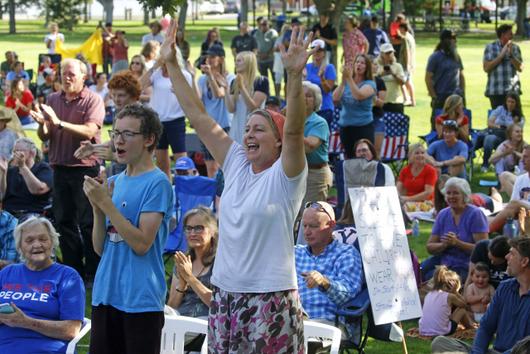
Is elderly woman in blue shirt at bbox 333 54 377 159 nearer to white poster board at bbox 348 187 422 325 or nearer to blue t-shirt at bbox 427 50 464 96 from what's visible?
blue t-shirt at bbox 427 50 464 96

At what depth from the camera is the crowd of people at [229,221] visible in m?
4.38

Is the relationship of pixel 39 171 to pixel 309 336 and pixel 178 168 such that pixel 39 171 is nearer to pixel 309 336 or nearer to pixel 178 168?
pixel 178 168

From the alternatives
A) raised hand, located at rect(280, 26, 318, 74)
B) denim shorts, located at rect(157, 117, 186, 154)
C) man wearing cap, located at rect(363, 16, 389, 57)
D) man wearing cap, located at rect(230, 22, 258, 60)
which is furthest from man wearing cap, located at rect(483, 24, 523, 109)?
raised hand, located at rect(280, 26, 318, 74)

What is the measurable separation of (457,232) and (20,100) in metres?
12.5

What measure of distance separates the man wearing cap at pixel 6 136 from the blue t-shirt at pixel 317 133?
9.69ft

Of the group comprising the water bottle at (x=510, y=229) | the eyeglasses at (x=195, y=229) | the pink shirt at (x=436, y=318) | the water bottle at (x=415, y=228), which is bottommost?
the water bottle at (x=415, y=228)

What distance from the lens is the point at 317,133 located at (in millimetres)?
9102

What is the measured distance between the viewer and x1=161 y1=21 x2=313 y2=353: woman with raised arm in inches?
171

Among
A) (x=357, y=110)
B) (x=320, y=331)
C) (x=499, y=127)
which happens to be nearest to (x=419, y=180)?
(x=357, y=110)

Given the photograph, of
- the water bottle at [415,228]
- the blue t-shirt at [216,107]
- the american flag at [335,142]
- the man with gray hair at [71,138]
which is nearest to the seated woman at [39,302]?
the man with gray hair at [71,138]

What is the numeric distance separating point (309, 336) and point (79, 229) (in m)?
3.47

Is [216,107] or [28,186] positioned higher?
[216,107]

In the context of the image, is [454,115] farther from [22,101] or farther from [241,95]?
[22,101]

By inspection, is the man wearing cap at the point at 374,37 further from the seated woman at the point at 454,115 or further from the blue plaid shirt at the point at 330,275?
the blue plaid shirt at the point at 330,275
